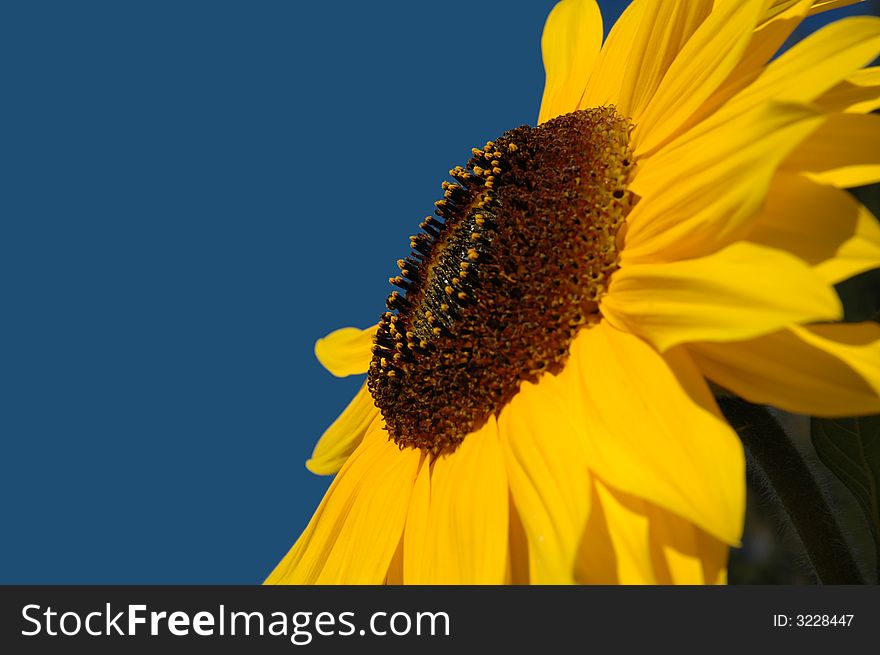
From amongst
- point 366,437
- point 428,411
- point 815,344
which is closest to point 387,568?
point 428,411

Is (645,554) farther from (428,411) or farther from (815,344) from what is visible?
(428,411)

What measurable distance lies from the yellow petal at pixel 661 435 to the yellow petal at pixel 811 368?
0.18 feet

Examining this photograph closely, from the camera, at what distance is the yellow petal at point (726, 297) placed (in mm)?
970

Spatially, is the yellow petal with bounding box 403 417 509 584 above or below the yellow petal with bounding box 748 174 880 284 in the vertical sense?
below

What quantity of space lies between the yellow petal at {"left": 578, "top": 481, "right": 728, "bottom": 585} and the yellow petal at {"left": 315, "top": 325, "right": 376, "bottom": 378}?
3.56ft

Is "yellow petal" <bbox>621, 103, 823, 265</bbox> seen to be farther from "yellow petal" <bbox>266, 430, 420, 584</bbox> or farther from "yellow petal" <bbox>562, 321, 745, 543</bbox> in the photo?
"yellow petal" <bbox>266, 430, 420, 584</bbox>

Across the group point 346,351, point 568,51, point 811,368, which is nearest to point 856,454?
point 811,368

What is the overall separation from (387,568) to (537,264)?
523 mm

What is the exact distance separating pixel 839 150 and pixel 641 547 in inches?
21.8

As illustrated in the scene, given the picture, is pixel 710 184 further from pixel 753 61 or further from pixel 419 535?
pixel 419 535

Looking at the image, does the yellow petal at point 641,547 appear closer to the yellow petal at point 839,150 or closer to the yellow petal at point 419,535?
the yellow petal at point 419,535

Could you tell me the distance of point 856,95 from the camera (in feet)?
3.91

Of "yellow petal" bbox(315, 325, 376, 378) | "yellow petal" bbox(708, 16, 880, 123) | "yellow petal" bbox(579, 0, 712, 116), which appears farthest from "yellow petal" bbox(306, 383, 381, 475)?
"yellow petal" bbox(708, 16, 880, 123)

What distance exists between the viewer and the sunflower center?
1.33m
